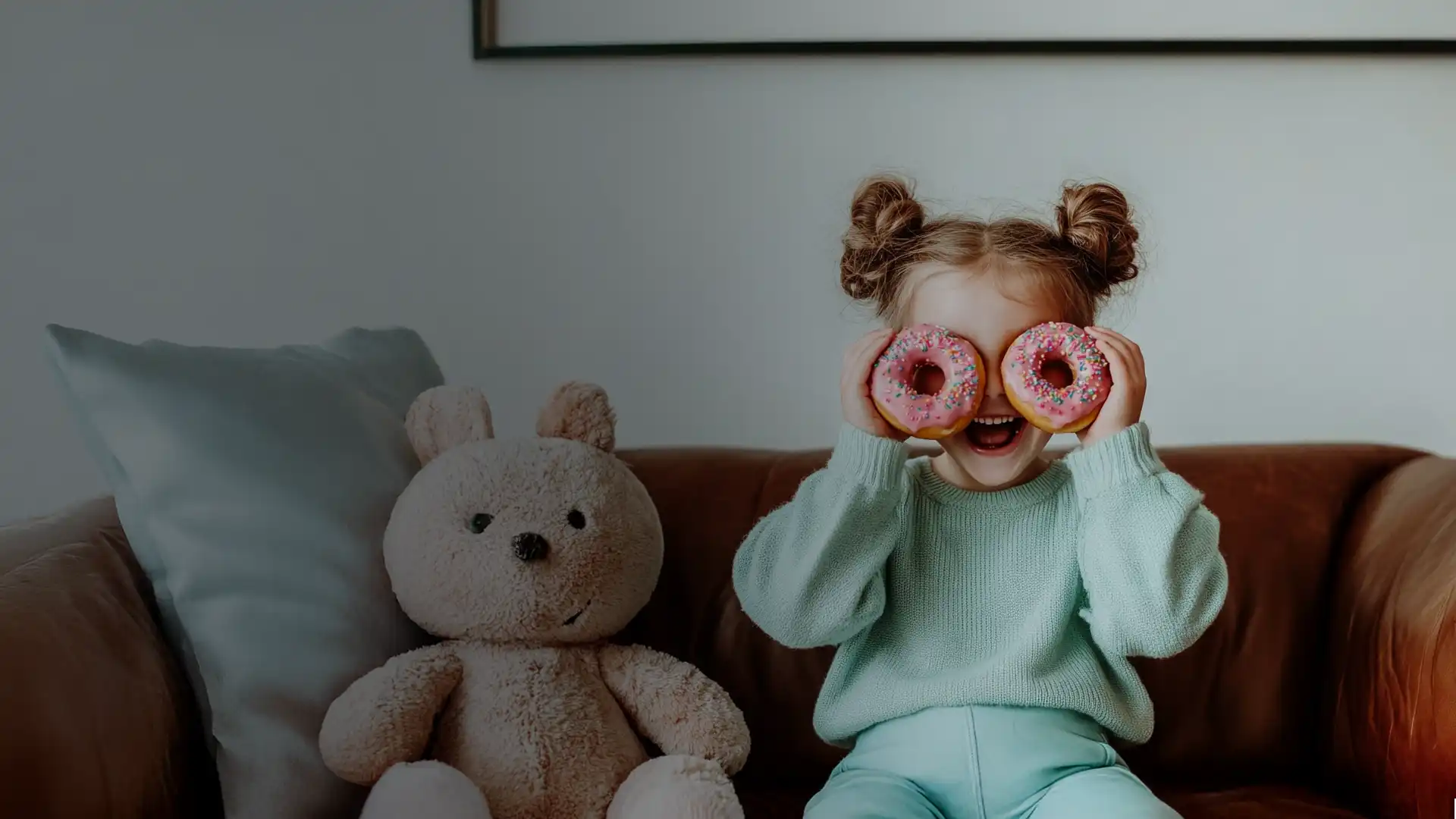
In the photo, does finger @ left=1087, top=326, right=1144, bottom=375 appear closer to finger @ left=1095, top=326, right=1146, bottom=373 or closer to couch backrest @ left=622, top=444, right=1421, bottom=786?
finger @ left=1095, top=326, right=1146, bottom=373

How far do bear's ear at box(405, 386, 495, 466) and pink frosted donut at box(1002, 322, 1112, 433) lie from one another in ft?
1.77

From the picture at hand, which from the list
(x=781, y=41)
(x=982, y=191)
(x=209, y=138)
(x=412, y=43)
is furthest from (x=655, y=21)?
(x=209, y=138)

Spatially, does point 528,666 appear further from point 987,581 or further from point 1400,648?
point 1400,648

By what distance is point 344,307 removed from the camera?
176 cm

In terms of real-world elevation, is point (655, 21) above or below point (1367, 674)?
above

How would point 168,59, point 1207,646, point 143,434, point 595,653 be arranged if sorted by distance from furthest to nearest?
point 168,59
point 1207,646
point 595,653
point 143,434

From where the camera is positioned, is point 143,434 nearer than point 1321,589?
Yes

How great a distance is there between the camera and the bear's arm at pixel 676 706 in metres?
1.22

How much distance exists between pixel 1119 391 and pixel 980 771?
38cm

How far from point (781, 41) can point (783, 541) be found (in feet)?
2.72

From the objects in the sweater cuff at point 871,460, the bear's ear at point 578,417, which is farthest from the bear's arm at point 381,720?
the sweater cuff at point 871,460

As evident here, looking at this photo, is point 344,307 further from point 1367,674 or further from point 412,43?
point 1367,674

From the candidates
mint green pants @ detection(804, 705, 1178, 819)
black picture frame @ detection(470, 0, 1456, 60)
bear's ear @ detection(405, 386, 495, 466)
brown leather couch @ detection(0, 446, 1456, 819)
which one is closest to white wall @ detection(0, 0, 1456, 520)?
black picture frame @ detection(470, 0, 1456, 60)

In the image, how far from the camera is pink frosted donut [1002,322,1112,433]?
1123mm
